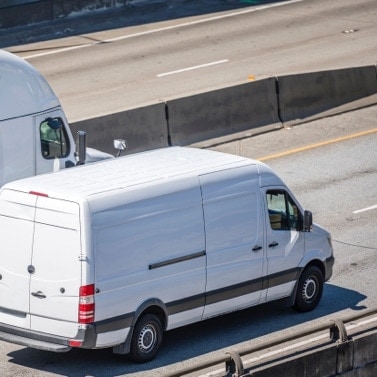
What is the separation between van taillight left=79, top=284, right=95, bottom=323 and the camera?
13.5 metres

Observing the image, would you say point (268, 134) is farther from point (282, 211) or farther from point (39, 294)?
point (39, 294)

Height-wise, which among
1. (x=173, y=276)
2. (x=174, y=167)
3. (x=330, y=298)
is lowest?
(x=330, y=298)

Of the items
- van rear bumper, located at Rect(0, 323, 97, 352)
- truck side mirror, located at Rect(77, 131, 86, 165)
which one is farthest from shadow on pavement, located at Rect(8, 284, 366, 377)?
truck side mirror, located at Rect(77, 131, 86, 165)

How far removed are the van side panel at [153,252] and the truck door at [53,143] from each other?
4321 mm

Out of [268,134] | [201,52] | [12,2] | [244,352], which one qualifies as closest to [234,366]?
[244,352]

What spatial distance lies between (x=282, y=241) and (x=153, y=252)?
2209 millimetres

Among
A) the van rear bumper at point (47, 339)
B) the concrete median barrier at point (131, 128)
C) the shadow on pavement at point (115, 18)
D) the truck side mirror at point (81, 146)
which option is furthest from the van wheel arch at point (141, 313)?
the shadow on pavement at point (115, 18)

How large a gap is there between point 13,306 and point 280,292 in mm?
3404

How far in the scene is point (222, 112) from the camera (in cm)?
2517

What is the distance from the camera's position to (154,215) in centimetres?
1399

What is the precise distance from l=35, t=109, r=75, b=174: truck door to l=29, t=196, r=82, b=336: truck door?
4475mm

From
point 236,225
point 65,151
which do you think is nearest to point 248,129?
point 65,151

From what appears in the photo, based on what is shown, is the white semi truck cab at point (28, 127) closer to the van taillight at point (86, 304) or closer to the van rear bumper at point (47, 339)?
the van rear bumper at point (47, 339)

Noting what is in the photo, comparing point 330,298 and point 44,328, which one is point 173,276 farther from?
point 330,298
